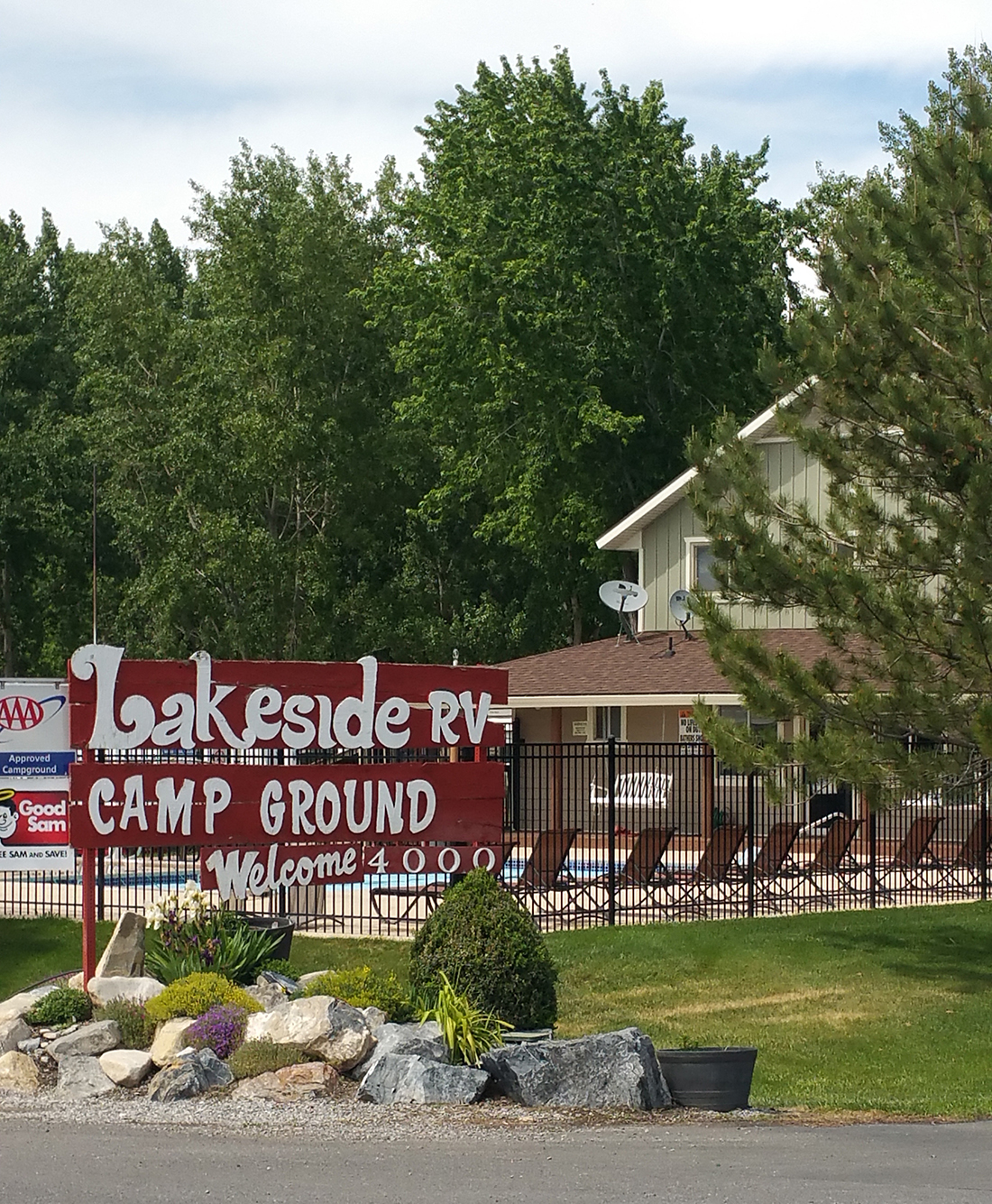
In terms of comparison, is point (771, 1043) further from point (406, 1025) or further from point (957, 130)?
point (957, 130)

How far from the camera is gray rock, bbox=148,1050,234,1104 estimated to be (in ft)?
36.8

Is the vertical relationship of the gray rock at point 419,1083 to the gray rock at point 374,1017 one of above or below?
below

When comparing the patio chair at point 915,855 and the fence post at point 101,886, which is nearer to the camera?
the fence post at point 101,886

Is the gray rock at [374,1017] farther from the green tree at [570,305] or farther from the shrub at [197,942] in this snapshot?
the green tree at [570,305]

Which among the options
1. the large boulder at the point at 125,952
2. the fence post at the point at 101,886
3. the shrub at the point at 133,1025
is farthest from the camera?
the fence post at the point at 101,886

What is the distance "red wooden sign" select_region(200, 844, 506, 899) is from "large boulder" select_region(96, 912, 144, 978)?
4.28ft

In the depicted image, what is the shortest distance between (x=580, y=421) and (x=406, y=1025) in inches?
1238

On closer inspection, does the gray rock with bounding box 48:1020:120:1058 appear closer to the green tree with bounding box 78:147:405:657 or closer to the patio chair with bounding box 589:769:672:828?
the patio chair with bounding box 589:769:672:828

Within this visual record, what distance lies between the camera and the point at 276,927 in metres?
14.5

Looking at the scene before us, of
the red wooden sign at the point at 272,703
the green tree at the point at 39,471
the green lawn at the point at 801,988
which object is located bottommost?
the green lawn at the point at 801,988

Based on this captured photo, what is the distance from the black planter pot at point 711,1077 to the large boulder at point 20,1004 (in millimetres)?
5037

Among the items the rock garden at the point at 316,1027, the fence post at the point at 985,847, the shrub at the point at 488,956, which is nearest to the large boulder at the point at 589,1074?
the rock garden at the point at 316,1027

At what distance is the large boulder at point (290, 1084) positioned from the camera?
11.2 metres

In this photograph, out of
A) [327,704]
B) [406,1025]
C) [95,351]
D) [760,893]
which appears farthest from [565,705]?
[95,351]
